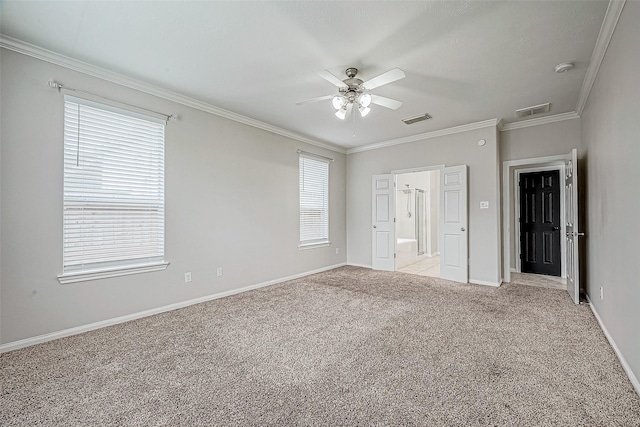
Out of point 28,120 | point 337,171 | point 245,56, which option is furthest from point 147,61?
point 337,171

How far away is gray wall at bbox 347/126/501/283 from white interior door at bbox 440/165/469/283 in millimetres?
113

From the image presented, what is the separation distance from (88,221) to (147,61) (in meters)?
1.70

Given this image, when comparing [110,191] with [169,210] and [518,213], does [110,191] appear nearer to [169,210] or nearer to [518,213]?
[169,210]

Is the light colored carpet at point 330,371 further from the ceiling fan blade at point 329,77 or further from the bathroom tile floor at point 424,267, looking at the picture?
the ceiling fan blade at point 329,77

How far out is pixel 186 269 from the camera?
3594 millimetres

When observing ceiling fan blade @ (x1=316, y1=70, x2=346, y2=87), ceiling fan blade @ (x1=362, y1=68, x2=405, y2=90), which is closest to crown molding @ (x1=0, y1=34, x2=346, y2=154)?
ceiling fan blade @ (x1=316, y1=70, x2=346, y2=87)

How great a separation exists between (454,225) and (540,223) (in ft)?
6.58

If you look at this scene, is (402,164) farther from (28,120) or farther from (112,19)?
(28,120)

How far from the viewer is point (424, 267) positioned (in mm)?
6105

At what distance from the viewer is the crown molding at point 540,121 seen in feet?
13.6

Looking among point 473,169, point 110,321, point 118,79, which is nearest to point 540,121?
point 473,169

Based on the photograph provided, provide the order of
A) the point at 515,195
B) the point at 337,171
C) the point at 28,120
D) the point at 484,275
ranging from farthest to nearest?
the point at 337,171 → the point at 515,195 → the point at 484,275 → the point at 28,120

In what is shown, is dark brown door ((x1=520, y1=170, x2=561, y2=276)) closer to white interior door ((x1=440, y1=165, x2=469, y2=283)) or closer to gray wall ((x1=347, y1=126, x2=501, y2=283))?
gray wall ((x1=347, y1=126, x2=501, y2=283))

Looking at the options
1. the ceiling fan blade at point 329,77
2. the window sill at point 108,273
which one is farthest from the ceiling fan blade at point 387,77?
the window sill at point 108,273
